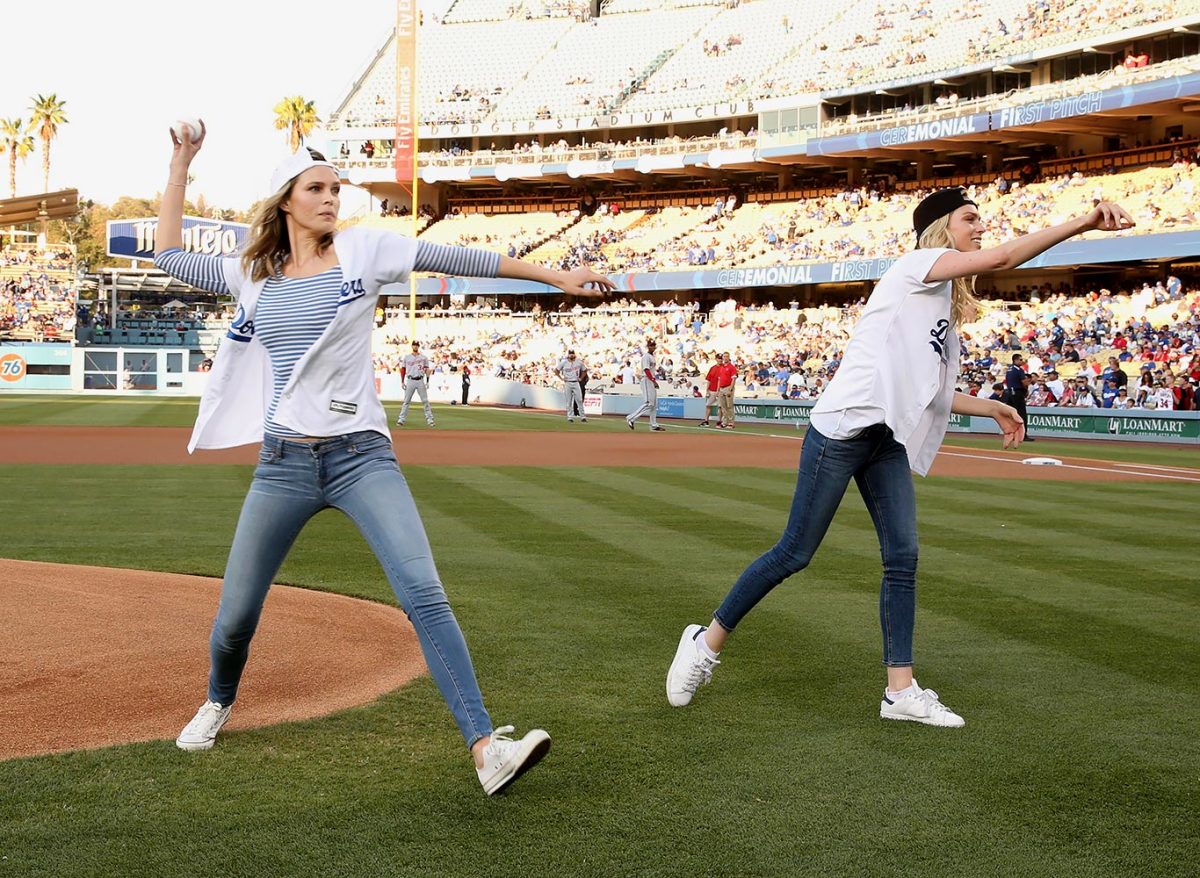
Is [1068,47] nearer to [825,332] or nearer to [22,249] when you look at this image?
[825,332]

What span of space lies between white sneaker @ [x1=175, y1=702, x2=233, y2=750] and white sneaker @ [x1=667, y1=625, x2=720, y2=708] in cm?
184

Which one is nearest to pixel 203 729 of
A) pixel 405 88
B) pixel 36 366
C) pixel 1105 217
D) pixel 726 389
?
pixel 1105 217

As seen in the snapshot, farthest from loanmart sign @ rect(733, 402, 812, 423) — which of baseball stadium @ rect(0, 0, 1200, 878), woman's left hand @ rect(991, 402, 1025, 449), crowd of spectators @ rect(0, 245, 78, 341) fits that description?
crowd of spectators @ rect(0, 245, 78, 341)

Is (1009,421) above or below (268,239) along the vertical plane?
below

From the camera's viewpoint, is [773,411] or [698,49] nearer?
[773,411]

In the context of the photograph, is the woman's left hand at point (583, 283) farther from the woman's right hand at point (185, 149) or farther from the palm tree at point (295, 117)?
the palm tree at point (295, 117)

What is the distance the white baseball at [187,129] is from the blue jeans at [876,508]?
2.66 m

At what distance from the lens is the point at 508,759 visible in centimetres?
413

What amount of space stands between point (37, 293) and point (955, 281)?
6401cm

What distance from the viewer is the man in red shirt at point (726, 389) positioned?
31812 millimetres

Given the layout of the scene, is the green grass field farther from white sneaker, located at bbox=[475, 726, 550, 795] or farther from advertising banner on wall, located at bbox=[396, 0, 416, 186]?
advertising banner on wall, located at bbox=[396, 0, 416, 186]

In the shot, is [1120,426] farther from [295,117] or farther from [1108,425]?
[295,117]

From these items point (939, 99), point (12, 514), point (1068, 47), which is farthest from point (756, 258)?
point (12, 514)

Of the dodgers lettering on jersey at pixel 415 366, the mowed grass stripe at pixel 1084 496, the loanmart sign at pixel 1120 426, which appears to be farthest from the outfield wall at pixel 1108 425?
the dodgers lettering on jersey at pixel 415 366
